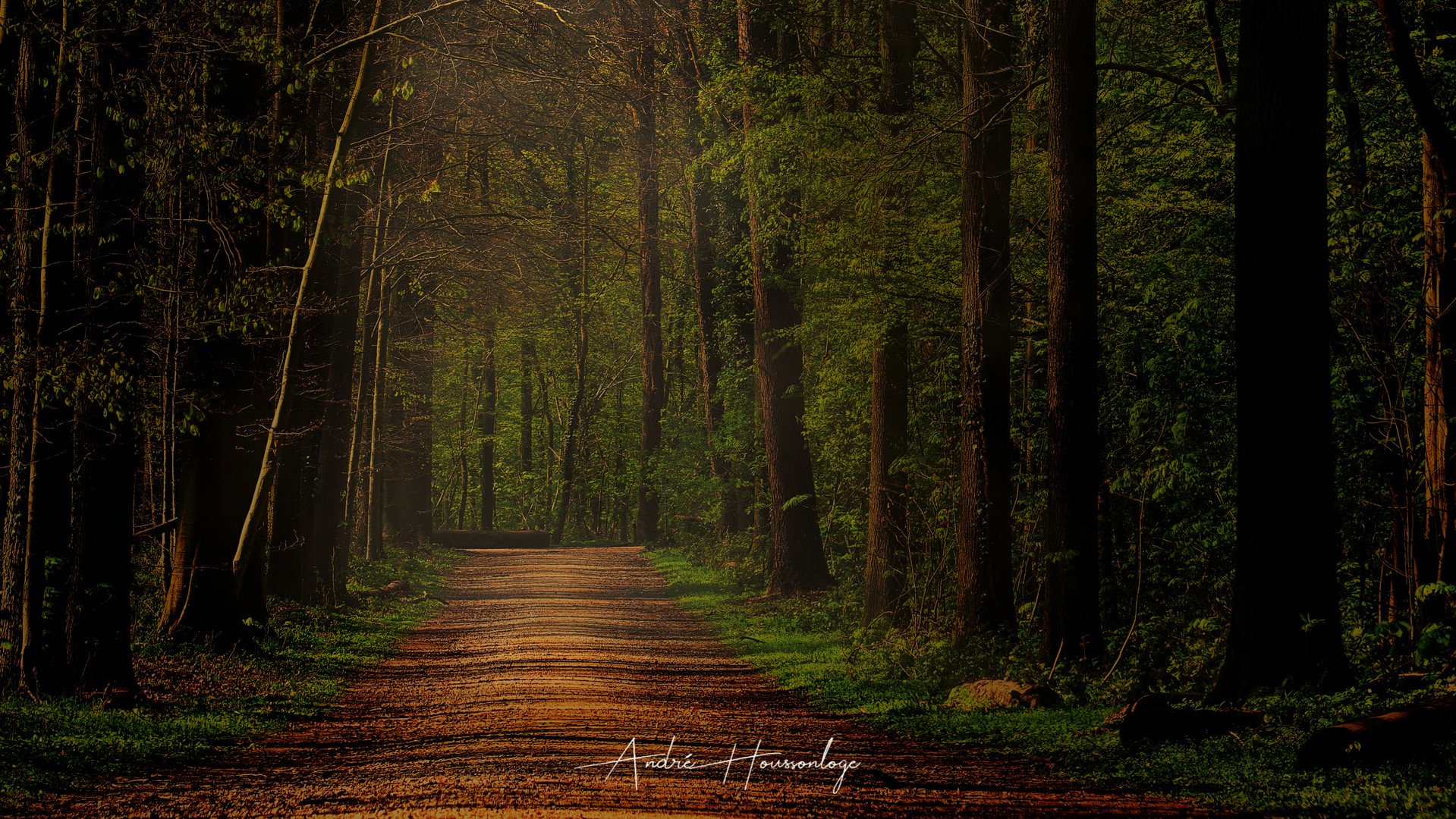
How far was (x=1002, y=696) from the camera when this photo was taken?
9242 mm

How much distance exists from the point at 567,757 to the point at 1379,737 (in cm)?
474

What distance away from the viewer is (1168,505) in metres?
11.6

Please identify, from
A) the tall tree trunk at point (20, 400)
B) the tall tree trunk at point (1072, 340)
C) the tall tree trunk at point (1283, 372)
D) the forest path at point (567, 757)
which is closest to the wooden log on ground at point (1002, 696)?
the tall tree trunk at point (1072, 340)

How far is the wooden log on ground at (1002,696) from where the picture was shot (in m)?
9.07

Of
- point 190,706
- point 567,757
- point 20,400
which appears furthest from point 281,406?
point 567,757

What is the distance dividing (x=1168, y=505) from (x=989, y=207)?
3693mm

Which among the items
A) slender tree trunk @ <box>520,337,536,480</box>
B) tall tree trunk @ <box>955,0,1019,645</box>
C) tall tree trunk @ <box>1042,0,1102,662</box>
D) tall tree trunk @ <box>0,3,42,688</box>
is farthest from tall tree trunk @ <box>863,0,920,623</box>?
slender tree trunk @ <box>520,337,536,480</box>

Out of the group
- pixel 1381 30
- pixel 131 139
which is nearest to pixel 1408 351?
pixel 1381 30

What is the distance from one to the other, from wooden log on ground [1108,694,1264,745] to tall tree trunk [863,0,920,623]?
656 centimetres

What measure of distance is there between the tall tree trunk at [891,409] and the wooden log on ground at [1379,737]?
788 centimetres

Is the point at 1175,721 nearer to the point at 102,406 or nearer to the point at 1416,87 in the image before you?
the point at 1416,87

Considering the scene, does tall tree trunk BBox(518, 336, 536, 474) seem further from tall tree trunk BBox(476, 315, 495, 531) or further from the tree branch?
the tree branch

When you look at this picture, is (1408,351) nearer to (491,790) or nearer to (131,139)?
(491,790)

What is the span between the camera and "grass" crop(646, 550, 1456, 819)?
5461mm
